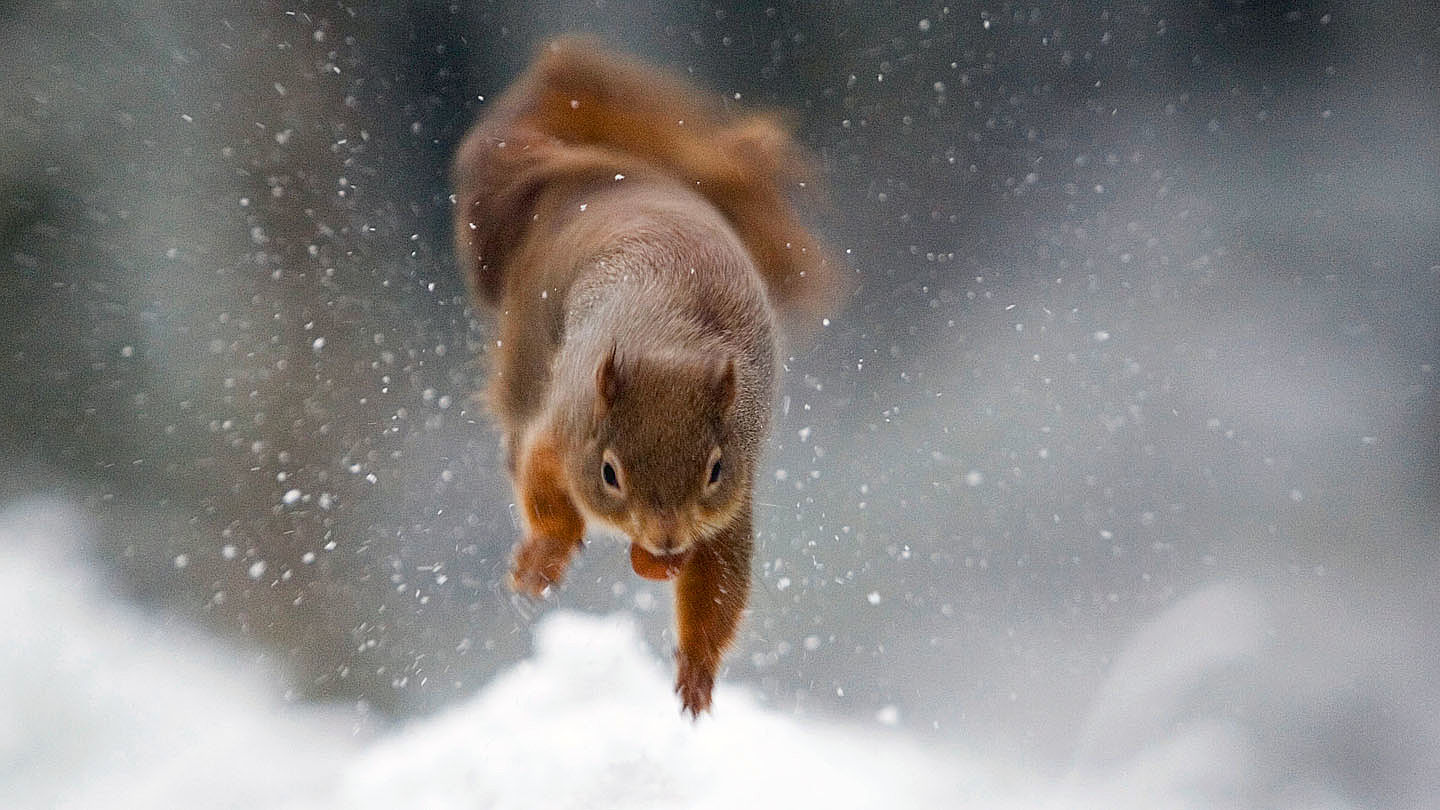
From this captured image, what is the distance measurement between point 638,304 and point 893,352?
695 millimetres

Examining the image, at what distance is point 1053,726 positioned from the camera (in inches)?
63.2

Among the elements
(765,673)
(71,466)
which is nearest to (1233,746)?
(765,673)

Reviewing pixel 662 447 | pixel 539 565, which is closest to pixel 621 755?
pixel 539 565

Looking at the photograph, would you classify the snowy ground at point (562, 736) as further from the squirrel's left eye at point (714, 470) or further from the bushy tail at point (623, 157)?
the squirrel's left eye at point (714, 470)

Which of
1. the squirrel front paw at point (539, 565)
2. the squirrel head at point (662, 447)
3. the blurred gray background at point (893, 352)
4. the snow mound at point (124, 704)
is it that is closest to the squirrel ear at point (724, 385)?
the squirrel head at point (662, 447)

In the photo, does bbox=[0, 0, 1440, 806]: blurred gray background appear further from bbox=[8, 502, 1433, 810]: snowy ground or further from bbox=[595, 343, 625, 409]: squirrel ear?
bbox=[595, 343, 625, 409]: squirrel ear

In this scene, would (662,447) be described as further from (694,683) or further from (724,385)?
(694,683)

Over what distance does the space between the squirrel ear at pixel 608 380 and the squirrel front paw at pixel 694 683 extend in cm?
36

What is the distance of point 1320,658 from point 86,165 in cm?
196

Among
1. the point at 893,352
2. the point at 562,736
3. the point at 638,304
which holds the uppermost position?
the point at 893,352

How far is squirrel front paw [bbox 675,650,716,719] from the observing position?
3.70 ft

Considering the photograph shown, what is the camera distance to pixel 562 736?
158 centimetres

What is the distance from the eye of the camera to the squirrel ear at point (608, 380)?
35.4 inches

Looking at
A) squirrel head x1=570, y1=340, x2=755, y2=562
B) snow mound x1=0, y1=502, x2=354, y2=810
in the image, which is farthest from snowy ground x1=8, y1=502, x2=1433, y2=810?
squirrel head x1=570, y1=340, x2=755, y2=562
